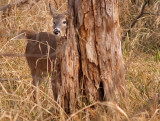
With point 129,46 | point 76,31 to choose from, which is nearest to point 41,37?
point 129,46

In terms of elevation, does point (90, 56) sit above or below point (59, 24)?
below

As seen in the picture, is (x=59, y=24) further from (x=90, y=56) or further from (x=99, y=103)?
(x=99, y=103)

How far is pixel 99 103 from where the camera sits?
286cm

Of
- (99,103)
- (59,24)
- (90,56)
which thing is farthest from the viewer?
(59,24)

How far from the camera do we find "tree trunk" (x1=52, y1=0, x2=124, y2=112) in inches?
117

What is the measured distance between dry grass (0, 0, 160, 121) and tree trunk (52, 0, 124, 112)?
0.50ft

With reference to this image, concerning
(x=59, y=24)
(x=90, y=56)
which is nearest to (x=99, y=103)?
(x=90, y=56)

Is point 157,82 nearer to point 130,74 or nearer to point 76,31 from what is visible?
point 130,74

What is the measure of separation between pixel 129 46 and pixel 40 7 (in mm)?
2288

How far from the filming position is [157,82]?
11.7 feet

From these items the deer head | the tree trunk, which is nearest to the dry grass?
the tree trunk

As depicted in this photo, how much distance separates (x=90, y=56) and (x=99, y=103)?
442 mm

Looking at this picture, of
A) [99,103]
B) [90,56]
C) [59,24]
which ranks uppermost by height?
[59,24]

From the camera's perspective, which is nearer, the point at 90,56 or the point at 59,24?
the point at 90,56
